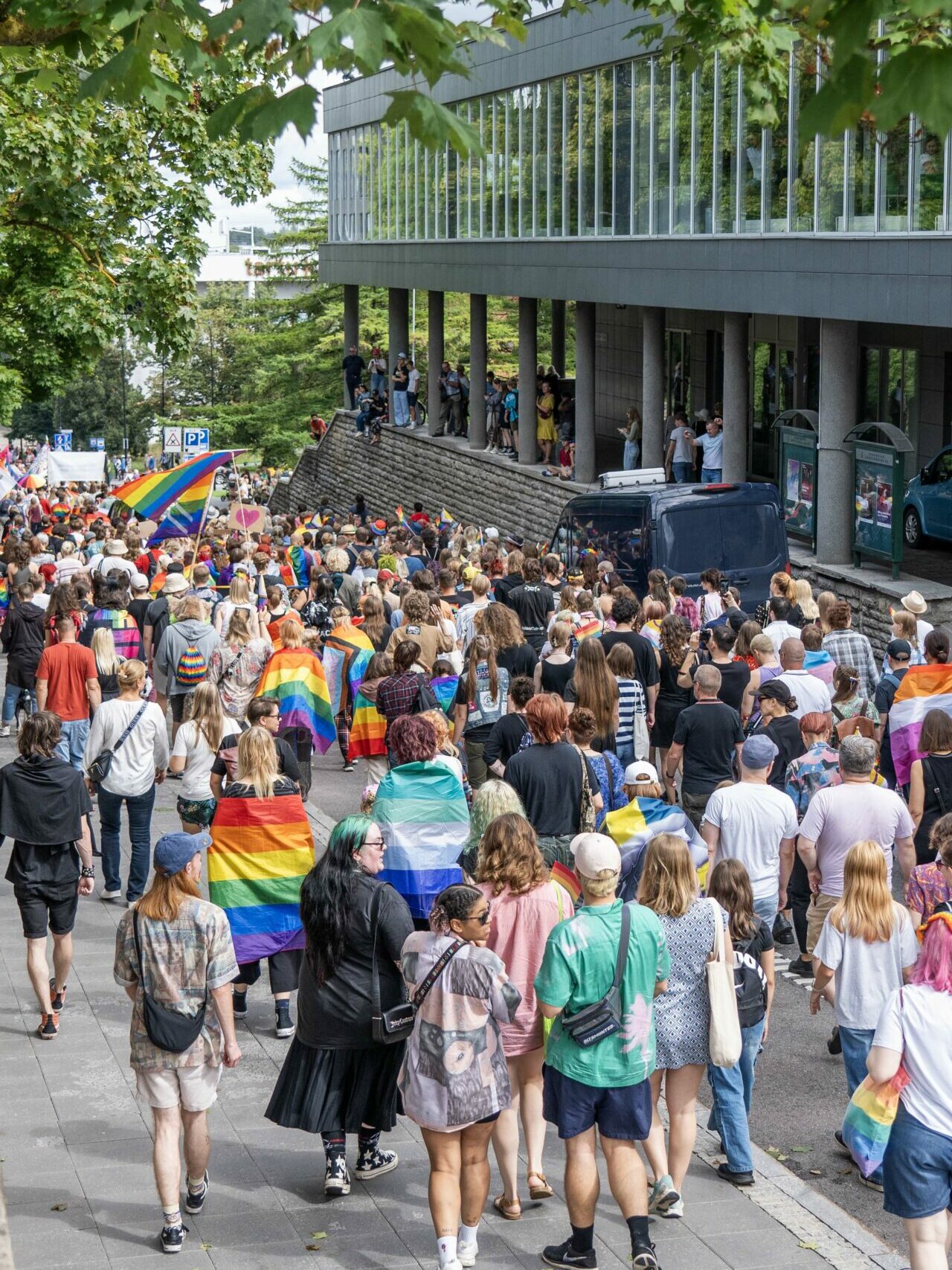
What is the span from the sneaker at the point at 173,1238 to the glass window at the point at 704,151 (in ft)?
78.3

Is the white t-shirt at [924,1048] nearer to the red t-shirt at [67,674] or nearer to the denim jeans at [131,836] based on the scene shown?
the denim jeans at [131,836]

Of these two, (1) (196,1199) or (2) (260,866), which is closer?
(1) (196,1199)

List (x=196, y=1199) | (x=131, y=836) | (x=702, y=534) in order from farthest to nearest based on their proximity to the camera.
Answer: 1. (x=702, y=534)
2. (x=131, y=836)
3. (x=196, y=1199)

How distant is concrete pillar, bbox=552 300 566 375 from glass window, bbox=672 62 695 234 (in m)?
16.0

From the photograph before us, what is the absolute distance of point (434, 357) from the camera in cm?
4656

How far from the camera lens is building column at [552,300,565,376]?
4644 cm

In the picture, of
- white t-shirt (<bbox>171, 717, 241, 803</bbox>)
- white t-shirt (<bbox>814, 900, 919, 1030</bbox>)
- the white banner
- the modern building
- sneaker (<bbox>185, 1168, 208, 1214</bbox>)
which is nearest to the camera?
sneaker (<bbox>185, 1168, 208, 1214</bbox>)

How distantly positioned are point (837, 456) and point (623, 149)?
1051 cm

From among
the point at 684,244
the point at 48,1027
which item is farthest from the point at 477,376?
the point at 48,1027

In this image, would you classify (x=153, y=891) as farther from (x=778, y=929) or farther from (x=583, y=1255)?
(x=778, y=929)

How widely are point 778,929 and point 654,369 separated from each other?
75.6ft

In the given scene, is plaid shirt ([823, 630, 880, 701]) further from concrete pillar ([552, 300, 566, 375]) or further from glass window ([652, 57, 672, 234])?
concrete pillar ([552, 300, 566, 375])

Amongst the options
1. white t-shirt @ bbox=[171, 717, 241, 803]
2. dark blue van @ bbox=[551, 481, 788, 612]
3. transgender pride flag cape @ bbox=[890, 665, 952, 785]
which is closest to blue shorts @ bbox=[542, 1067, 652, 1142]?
white t-shirt @ bbox=[171, 717, 241, 803]

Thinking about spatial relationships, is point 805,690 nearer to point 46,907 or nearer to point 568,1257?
point 46,907
